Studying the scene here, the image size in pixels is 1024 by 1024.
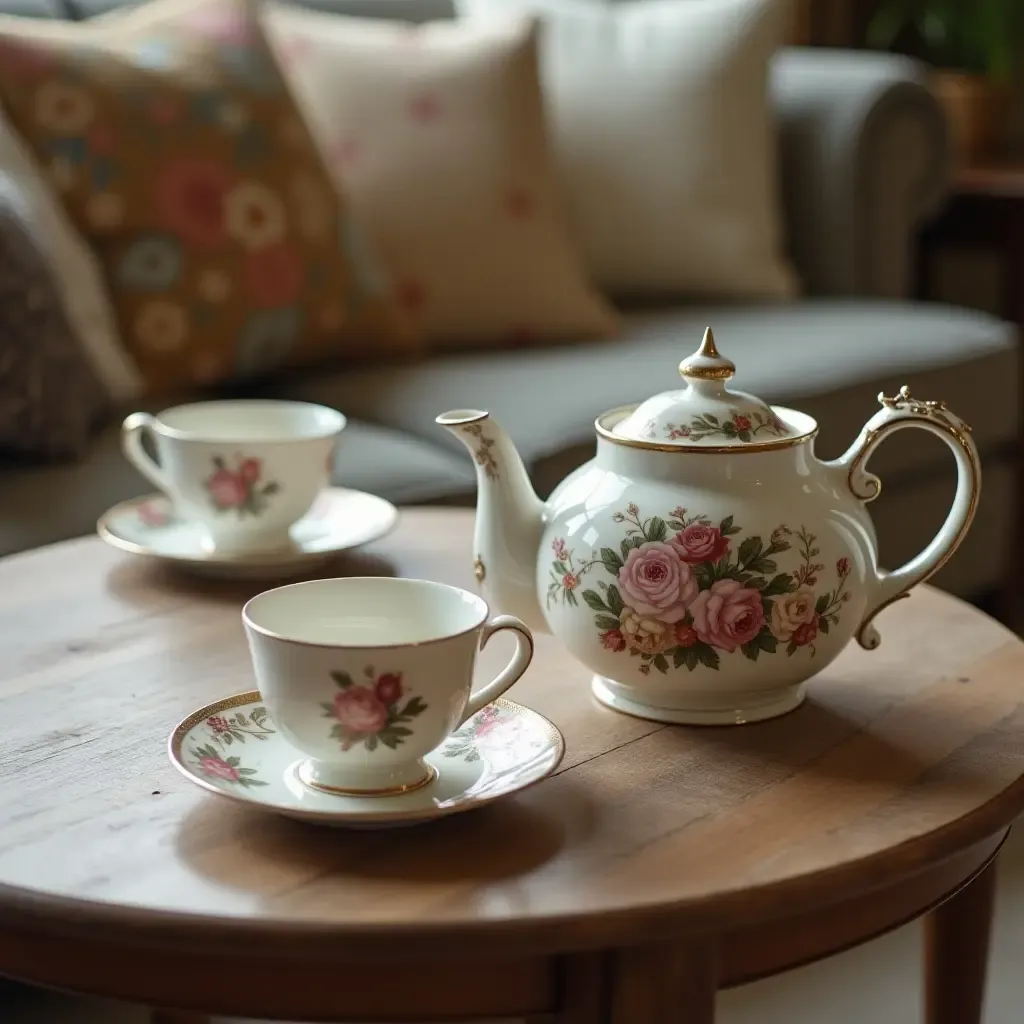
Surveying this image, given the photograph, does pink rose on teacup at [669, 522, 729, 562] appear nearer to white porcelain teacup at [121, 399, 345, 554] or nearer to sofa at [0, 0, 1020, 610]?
white porcelain teacup at [121, 399, 345, 554]

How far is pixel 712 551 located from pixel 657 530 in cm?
3

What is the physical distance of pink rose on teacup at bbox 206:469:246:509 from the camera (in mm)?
1097

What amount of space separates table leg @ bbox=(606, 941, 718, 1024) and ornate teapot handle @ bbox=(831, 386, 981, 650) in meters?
0.27

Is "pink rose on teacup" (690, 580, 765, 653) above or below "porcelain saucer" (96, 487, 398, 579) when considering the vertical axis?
above

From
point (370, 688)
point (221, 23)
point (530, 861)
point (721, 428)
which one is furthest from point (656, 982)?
point (221, 23)

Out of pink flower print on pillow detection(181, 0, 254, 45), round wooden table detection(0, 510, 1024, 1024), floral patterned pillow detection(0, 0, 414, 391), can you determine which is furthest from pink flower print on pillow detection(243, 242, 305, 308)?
round wooden table detection(0, 510, 1024, 1024)

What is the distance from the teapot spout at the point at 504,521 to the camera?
877 mm

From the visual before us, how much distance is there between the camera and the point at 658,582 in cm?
80

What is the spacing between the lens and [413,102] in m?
2.03

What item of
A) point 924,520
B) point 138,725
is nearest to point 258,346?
point 924,520

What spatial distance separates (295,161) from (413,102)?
0.25m

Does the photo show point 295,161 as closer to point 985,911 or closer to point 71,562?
point 71,562

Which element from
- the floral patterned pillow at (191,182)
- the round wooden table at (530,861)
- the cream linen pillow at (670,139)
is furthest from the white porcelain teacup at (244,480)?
the cream linen pillow at (670,139)

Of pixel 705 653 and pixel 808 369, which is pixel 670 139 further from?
pixel 705 653
